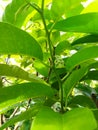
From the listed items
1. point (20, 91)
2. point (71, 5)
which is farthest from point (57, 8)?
point (20, 91)

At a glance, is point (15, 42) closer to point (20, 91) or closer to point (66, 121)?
point (20, 91)

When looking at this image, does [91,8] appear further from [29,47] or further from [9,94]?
[9,94]

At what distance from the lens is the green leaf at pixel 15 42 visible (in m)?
0.74

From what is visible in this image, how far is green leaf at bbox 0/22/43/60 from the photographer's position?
736 mm

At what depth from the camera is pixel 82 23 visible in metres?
0.84

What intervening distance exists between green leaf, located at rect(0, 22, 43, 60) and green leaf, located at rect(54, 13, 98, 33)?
115 mm

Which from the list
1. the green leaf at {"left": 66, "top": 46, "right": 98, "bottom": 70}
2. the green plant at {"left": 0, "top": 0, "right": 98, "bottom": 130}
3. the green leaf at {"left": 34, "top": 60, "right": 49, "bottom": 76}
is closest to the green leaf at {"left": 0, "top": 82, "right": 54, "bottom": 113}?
the green plant at {"left": 0, "top": 0, "right": 98, "bottom": 130}

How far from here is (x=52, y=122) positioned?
67 centimetres

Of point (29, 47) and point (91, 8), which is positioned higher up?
point (91, 8)

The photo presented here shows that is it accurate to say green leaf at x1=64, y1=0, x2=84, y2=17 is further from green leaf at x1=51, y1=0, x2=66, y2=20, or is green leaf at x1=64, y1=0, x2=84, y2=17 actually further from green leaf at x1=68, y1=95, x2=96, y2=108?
green leaf at x1=68, y1=95, x2=96, y2=108

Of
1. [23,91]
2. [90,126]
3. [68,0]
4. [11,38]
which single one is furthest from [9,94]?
[68,0]

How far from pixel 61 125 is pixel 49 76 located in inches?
14.1

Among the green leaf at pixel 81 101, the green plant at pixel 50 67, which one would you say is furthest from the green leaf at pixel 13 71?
the green leaf at pixel 81 101

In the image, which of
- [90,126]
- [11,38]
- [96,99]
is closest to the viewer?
[90,126]
